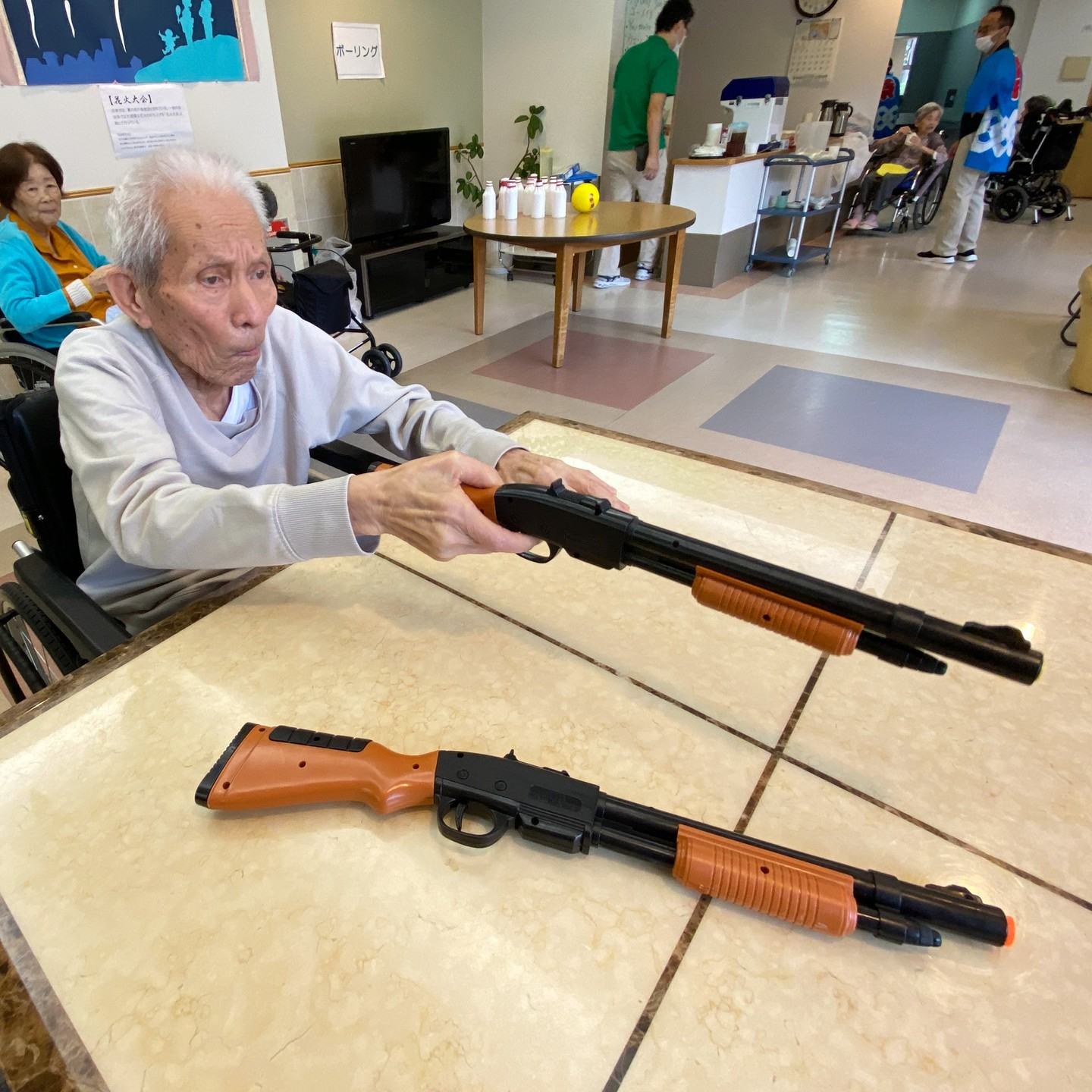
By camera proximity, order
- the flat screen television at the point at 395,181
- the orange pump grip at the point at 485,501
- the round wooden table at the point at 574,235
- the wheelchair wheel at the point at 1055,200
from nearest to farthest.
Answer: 1. the orange pump grip at the point at 485,501
2. the round wooden table at the point at 574,235
3. the flat screen television at the point at 395,181
4. the wheelchair wheel at the point at 1055,200

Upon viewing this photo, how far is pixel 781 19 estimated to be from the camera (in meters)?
6.65

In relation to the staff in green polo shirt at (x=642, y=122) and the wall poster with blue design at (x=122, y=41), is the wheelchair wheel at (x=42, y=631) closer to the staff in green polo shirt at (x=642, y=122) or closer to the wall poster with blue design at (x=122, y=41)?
Result: the wall poster with blue design at (x=122, y=41)

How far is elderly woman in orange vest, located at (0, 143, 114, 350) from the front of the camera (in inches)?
90.7

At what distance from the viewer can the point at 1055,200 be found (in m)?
8.16

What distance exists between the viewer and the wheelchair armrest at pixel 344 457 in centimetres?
118

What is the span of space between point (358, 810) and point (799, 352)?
409 centimetres

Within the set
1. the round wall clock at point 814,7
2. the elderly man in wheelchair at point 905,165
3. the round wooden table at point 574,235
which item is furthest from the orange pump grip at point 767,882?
the elderly man in wheelchair at point 905,165

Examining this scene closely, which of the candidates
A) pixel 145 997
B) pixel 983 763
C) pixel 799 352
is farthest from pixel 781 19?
pixel 145 997

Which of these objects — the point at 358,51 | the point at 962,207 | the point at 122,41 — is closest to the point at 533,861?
the point at 122,41

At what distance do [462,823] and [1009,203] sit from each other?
10473mm

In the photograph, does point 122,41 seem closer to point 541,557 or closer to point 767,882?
point 541,557

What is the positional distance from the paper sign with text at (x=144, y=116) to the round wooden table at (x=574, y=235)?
1.53m

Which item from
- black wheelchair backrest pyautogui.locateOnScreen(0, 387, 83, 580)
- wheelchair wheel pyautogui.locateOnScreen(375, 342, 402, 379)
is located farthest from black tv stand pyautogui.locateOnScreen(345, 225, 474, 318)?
black wheelchair backrest pyautogui.locateOnScreen(0, 387, 83, 580)

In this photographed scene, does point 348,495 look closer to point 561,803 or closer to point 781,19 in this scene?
point 561,803
